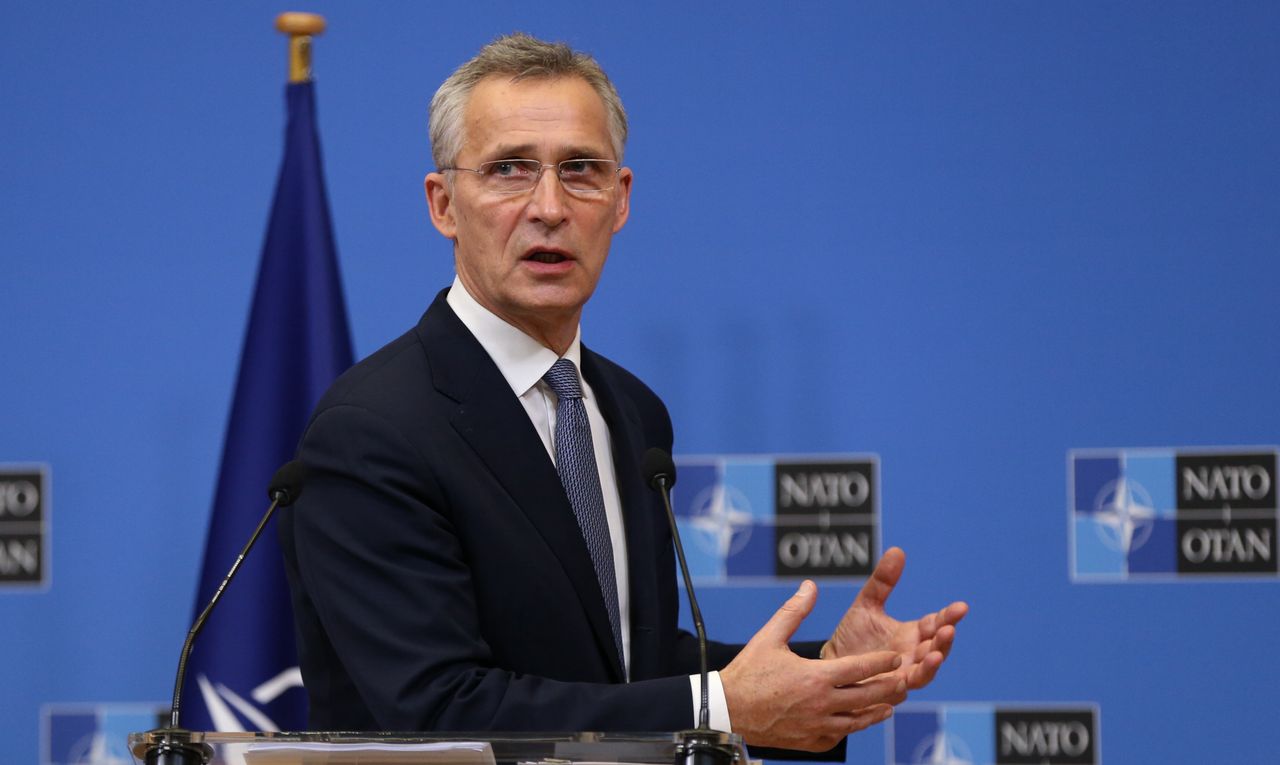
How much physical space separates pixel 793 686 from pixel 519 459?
1.75 feet

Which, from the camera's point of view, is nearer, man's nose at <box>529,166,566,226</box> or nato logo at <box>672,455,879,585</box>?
man's nose at <box>529,166,566,226</box>

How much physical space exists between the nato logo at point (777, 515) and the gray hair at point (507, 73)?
1208mm

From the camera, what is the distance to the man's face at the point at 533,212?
2.19 m

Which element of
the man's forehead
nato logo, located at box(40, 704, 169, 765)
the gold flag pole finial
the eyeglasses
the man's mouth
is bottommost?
nato logo, located at box(40, 704, 169, 765)

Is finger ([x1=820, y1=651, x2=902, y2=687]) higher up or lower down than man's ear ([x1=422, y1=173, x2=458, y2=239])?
lower down

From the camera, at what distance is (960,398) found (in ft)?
10.9

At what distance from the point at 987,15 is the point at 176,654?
95.5 inches

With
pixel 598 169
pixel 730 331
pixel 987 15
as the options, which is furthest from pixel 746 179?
pixel 598 169

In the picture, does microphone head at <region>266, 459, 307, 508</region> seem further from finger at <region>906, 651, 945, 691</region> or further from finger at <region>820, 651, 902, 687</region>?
finger at <region>906, 651, 945, 691</region>

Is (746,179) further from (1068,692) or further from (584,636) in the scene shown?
(584,636)

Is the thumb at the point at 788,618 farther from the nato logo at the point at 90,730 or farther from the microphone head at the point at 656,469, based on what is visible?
the nato logo at the point at 90,730

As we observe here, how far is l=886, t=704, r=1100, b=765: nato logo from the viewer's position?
3207mm

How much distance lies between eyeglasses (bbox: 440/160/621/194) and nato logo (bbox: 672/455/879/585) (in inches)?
47.9

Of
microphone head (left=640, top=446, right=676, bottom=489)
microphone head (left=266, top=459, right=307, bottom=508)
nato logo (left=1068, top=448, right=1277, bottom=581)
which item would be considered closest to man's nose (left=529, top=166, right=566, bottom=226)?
microphone head (left=640, top=446, right=676, bottom=489)
